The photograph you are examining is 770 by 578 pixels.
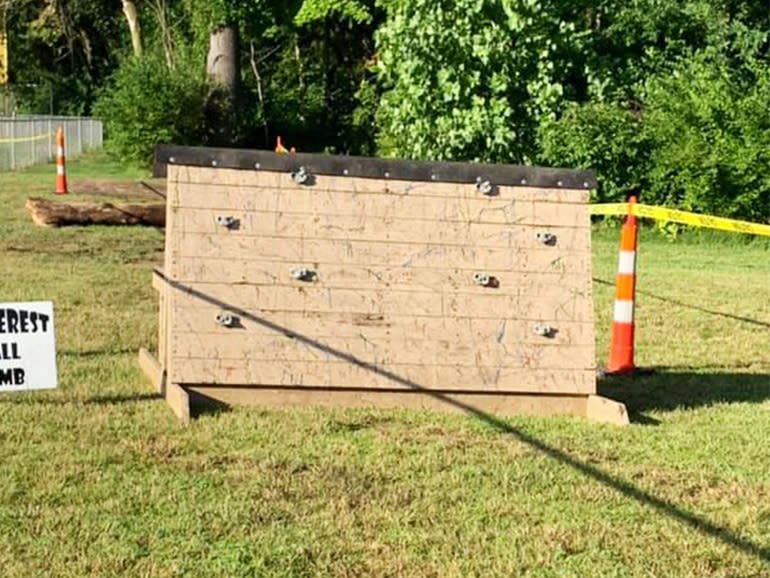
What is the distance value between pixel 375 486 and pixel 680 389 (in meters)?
3.37

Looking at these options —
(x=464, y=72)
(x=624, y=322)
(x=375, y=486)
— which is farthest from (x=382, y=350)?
(x=464, y=72)

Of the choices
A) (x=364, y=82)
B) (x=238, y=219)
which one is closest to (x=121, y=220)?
(x=238, y=219)

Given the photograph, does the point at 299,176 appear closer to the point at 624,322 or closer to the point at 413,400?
the point at 413,400

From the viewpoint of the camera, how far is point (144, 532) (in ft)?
15.8

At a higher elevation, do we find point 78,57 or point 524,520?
point 78,57

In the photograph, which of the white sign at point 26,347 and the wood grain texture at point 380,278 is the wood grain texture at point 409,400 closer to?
the wood grain texture at point 380,278

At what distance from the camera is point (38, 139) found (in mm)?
35406

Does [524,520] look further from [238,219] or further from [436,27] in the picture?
[436,27]

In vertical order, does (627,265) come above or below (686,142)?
below

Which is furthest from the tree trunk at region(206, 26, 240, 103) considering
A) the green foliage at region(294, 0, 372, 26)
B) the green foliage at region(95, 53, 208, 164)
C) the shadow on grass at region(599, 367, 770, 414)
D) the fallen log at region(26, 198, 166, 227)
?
the shadow on grass at region(599, 367, 770, 414)

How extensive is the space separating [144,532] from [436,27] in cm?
1659

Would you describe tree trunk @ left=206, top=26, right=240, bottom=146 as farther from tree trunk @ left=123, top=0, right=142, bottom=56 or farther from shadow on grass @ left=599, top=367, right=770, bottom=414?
shadow on grass @ left=599, top=367, right=770, bottom=414

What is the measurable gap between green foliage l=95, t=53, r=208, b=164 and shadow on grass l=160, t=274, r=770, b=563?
2400 centimetres

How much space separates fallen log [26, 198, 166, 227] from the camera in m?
16.6
